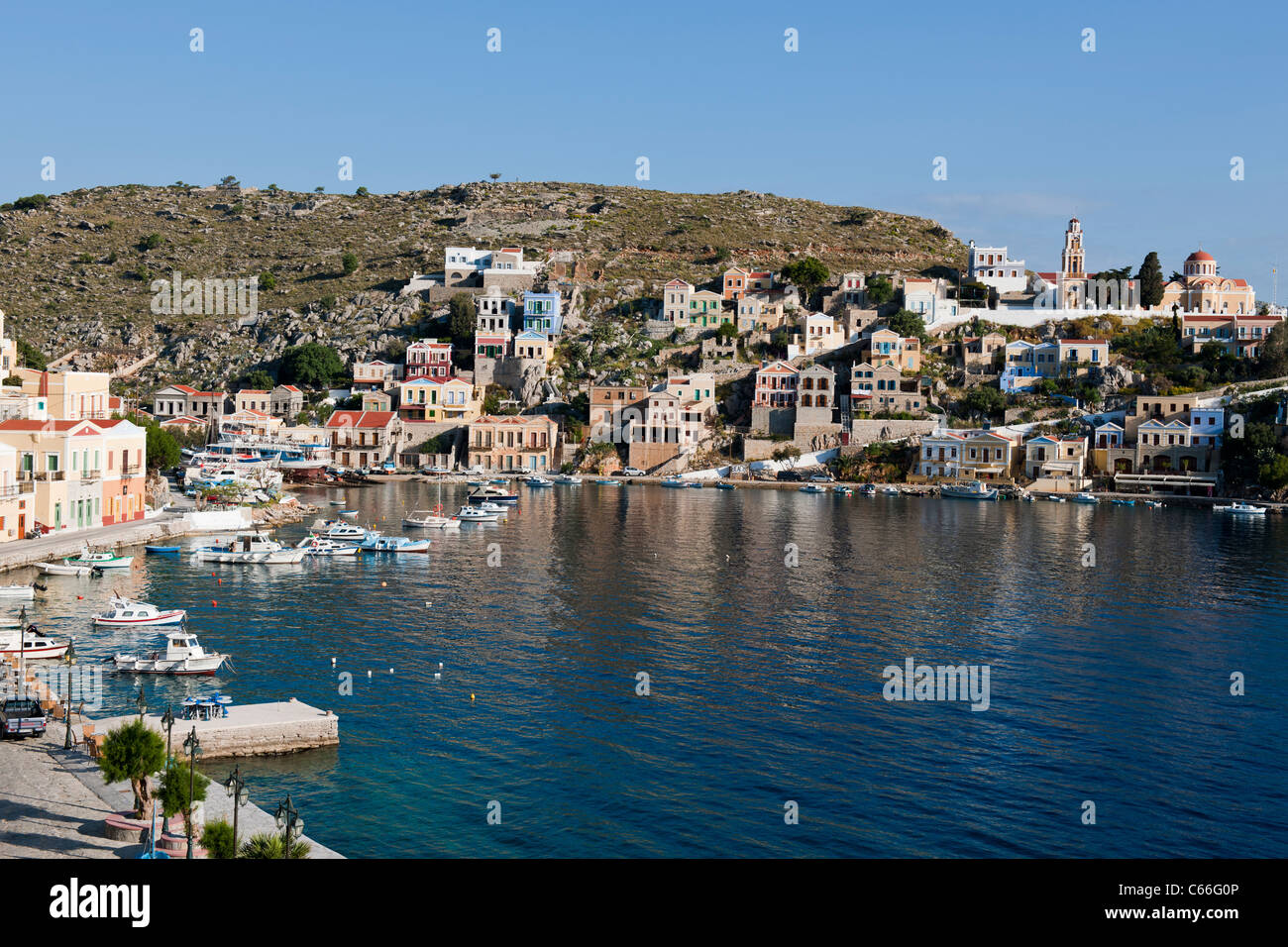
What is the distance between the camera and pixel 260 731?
25.4 meters

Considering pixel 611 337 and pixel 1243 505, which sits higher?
pixel 611 337

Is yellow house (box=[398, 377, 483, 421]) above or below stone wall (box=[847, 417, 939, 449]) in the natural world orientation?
above

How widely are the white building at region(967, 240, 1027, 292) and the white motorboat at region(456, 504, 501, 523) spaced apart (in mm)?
77287

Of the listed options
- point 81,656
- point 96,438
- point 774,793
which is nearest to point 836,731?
point 774,793

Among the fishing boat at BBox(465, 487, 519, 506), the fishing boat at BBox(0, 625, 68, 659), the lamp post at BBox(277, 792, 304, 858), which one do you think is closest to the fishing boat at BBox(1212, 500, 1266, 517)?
the fishing boat at BBox(465, 487, 519, 506)

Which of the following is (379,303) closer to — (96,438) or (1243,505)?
(96,438)

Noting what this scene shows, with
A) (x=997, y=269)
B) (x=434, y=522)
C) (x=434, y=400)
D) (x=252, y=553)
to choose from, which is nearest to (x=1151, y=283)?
(x=997, y=269)

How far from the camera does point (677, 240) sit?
152500 millimetres

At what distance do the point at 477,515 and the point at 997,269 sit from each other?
264 feet

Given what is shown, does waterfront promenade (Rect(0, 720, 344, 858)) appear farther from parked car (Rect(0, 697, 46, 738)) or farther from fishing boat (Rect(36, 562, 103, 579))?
fishing boat (Rect(36, 562, 103, 579))

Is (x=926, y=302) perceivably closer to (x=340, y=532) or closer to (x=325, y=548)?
(x=340, y=532)

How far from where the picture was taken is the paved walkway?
17.4 m
